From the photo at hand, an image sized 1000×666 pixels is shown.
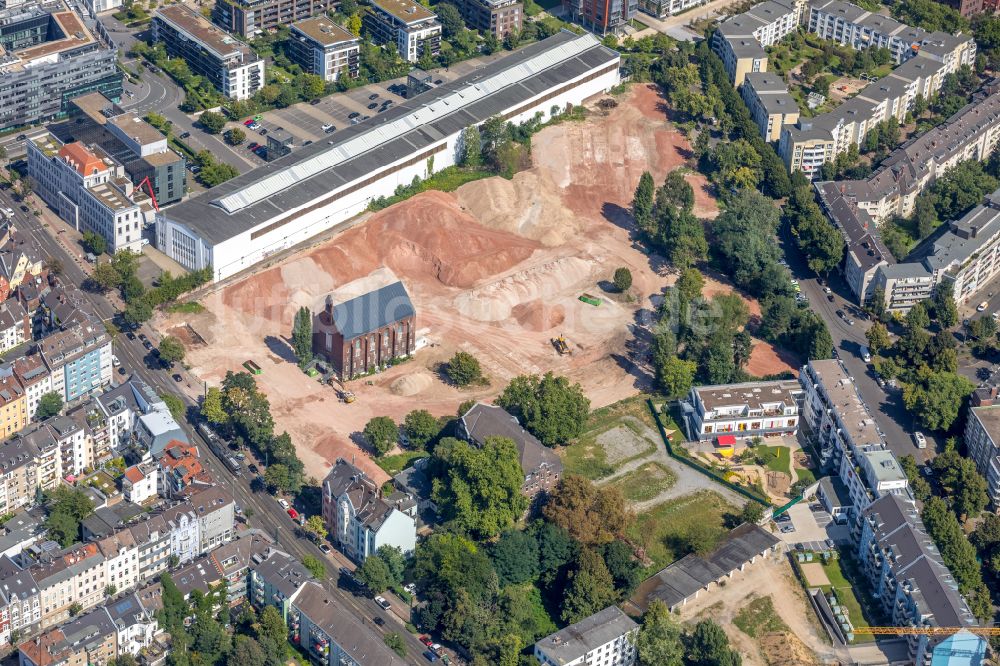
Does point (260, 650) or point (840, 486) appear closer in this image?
point (260, 650)

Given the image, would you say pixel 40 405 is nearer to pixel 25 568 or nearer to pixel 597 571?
pixel 25 568

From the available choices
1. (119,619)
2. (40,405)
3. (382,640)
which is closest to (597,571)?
(382,640)

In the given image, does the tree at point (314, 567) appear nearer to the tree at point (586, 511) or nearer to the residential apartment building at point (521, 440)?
the residential apartment building at point (521, 440)

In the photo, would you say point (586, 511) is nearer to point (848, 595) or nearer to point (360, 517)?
point (360, 517)

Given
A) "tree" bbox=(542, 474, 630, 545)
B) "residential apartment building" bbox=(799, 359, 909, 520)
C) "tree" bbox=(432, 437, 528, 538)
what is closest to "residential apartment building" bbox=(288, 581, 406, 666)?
"tree" bbox=(432, 437, 528, 538)

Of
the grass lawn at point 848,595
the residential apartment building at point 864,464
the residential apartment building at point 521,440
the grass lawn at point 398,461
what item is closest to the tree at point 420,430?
the grass lawn at point 398,461

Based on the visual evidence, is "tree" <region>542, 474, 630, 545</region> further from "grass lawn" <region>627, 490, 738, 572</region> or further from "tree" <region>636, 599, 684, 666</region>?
"tree" <region>636, 599, 684, 666</region>
